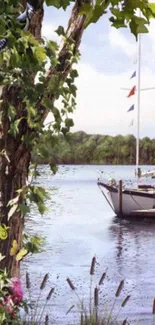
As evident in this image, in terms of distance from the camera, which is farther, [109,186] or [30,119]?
[109,186]

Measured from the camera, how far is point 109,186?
3269 cm

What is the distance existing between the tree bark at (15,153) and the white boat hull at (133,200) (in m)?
28.6

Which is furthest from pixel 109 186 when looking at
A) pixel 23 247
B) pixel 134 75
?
pixel 23 247

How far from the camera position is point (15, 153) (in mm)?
3715

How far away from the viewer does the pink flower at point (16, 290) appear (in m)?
3.73

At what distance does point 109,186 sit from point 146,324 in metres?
20.1

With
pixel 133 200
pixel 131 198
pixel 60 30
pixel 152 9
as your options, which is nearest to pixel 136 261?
pixel 131 198

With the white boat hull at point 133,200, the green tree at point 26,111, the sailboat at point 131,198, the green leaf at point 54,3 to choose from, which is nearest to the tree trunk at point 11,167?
the green tree at point 26,111

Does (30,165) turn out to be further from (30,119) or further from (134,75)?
(134,75)

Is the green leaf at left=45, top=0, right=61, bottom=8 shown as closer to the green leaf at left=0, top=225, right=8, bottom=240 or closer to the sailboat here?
the green leaf at left=0, top=225, right=8, bottom=240

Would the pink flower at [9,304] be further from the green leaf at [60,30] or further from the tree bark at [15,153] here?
the green leaf at [60,30]

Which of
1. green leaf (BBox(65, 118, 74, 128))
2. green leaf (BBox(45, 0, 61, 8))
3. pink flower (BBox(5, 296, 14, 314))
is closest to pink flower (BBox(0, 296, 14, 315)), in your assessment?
pink flower (BBox(5, 296, 14, 314))

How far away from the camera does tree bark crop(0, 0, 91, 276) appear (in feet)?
12.1

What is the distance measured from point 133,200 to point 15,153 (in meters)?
29.0
